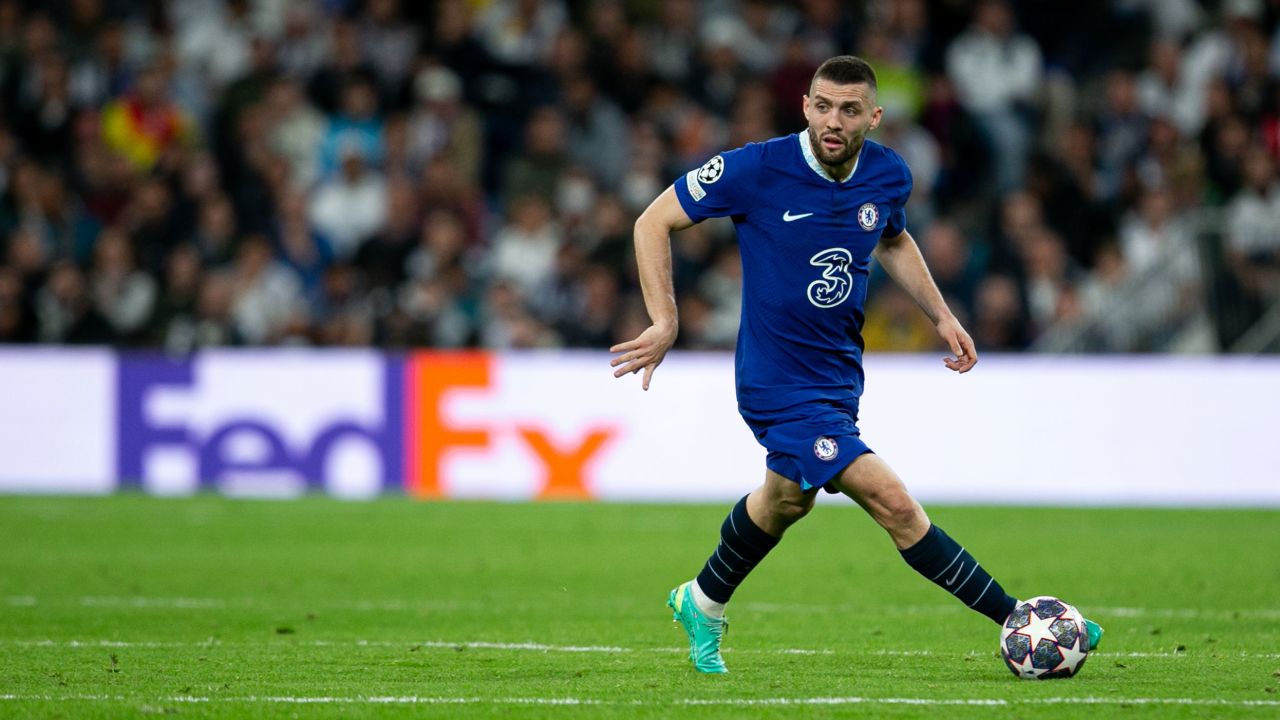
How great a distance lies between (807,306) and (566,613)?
3.06 meters

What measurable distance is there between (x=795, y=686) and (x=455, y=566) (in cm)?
552

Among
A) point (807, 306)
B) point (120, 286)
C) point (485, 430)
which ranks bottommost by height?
point (485, 430)

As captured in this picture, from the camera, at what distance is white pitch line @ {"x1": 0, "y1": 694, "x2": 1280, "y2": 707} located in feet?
19.3

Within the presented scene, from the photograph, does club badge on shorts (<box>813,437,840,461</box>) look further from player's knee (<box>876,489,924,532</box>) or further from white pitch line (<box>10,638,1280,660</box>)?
white pitch line (<box>10,638,1280,660</box>)

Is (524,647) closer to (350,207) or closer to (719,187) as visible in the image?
(719,187)

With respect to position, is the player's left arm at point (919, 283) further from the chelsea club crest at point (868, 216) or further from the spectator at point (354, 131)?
the spectator at point (354, 131)

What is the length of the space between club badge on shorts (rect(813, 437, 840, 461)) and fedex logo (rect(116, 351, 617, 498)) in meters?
10.1

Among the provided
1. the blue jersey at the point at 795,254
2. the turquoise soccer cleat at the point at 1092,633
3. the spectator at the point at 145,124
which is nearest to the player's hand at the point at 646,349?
the blue jersey at the point at 795,254

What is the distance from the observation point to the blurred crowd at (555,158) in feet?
57.8

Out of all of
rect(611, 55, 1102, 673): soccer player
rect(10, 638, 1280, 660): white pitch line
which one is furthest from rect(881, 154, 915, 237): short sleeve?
rect(10, 638, 1280, 660): white pitch line

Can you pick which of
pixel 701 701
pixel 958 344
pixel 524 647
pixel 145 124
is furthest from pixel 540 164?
pixel 701 701

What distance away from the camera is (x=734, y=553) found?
22.5 ft

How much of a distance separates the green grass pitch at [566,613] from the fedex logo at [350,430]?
1.41ft

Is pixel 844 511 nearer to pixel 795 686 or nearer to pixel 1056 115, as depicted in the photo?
pixel 1056 115
